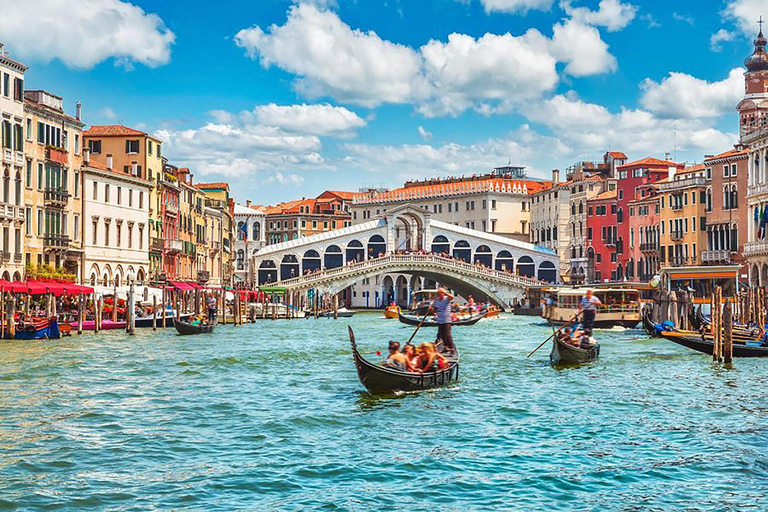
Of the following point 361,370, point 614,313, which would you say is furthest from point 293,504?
point 614,313

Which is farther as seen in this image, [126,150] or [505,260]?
[505,260]

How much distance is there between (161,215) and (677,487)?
3522 centimetres

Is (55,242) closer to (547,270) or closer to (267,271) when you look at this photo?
(267,271)

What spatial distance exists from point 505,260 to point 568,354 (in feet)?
126

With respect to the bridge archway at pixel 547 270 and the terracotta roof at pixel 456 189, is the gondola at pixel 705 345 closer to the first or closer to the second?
the bridge archway at pixel 547 270

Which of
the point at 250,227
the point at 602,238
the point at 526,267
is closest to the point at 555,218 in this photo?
the point at 526,267

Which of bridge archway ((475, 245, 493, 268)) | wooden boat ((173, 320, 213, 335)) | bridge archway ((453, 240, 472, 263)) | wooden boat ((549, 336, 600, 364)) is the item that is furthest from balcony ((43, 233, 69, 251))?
bridge archway ((475, 245, 493, 268))

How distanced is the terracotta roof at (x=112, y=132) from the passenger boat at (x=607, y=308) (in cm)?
1580

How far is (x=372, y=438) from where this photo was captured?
39.9 ft

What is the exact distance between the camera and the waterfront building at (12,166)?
2914 cm

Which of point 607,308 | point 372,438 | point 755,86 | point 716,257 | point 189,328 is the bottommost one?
point 372,438

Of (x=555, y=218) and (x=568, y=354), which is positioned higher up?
(x=555, y=218)

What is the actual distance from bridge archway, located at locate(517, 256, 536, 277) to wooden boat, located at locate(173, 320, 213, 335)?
29010 millimetres

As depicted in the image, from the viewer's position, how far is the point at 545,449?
1166 centimetres
